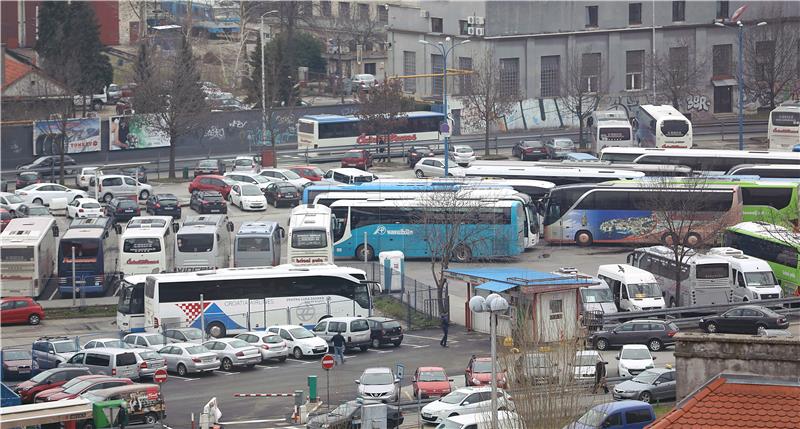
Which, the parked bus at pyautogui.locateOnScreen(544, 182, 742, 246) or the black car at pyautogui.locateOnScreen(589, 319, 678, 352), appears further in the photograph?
the parked bus at pyautogui.locateOnScreen(544, 182, 742, 246)

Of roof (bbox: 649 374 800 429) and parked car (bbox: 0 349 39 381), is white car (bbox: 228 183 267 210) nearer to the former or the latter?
parked car (bbox: 0 349 39 381)

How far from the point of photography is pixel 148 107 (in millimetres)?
76562

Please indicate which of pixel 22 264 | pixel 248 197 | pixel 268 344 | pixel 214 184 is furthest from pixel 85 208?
pixel 268 344

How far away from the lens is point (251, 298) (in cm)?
4181

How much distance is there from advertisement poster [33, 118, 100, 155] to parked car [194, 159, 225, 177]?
7.95m

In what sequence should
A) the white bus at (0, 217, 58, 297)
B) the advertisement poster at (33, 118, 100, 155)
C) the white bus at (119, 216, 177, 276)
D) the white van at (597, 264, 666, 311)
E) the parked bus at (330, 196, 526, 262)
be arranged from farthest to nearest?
the advertisement poster at (33, 118, 100, 155), the parked bus at (330, 196, 526, 262), the white bus at (119, 216, 177, 276), the white bus at (0, 217, 58, 297), the white van at (597, 264, 666, 311)

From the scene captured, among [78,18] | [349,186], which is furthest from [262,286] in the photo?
[78,18]

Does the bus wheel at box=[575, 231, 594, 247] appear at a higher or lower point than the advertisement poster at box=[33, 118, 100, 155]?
lower

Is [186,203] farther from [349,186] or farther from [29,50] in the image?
[29,50]

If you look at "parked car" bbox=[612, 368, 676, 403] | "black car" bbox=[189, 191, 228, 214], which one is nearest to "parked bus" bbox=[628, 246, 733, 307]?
"parked car" bbox=[612, 368, 676, 403]

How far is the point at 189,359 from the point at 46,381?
4.48m

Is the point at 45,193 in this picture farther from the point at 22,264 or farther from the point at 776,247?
the point at 776,247

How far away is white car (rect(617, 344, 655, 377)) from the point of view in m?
34.0

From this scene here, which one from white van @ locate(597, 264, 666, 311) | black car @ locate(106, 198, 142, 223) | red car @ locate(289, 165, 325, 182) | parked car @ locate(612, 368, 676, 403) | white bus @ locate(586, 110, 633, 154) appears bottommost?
parked car @ locate(612, 368, 676, 403)
